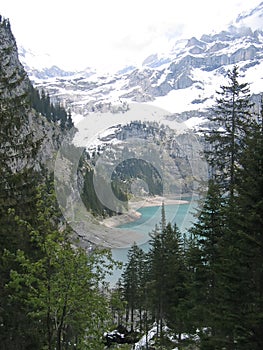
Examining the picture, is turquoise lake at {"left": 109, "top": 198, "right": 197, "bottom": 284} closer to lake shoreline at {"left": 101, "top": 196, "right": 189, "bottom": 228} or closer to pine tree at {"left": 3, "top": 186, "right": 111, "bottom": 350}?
lake shoreline at {"left": 101, "top": 196, "right": 189, "bottom": 228}

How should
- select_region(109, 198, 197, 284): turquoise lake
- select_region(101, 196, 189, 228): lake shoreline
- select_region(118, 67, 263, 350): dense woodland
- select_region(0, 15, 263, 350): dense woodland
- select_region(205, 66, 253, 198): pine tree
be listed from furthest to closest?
select_region(101, 196, 189, 228): lake shoreline < select_region(109, 198, 197, 284): turquoise lake < select_region(205, 66, 253, 198): pine tree < select_region(118, 67, 263, 350): dense woodland < select_region(0, 15, 263, 350): dense woodland

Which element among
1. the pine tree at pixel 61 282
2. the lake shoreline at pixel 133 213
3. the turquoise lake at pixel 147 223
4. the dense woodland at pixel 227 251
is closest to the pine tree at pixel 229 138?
the dense woodland at pixel 227 251

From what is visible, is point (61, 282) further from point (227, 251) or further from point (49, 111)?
point (49, 111)

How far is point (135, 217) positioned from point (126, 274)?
92361 mm

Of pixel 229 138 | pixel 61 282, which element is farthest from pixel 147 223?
pixel 61 282

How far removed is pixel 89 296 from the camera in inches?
395

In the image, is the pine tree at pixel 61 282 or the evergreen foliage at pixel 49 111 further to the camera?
the evergreen foliage at pixel 49 111

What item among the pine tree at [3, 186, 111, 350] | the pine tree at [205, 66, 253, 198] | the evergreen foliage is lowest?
the pine tree at [3, 186, 111, 350]

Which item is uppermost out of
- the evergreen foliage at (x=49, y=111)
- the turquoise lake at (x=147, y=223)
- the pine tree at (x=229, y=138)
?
the evergreen foliage at (x=49, y=111)

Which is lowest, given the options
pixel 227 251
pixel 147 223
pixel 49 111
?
pixel 147 223

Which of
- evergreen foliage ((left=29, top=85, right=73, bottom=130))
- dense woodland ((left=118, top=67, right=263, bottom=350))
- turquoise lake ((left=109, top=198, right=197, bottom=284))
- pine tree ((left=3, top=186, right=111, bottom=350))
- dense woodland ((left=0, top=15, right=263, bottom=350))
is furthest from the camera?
evergreen foliage ((left=29, top=85, right=73, bottom=130))

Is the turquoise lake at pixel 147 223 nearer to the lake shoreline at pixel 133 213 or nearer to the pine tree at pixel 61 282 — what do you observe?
the lake shoreline at pixel 133 213

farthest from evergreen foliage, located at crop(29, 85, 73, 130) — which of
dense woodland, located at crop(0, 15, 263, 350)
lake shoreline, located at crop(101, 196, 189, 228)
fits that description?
dense woodland, located at crop(0, 15, 263, 350)

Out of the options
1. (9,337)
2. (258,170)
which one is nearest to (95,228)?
(9,337)
